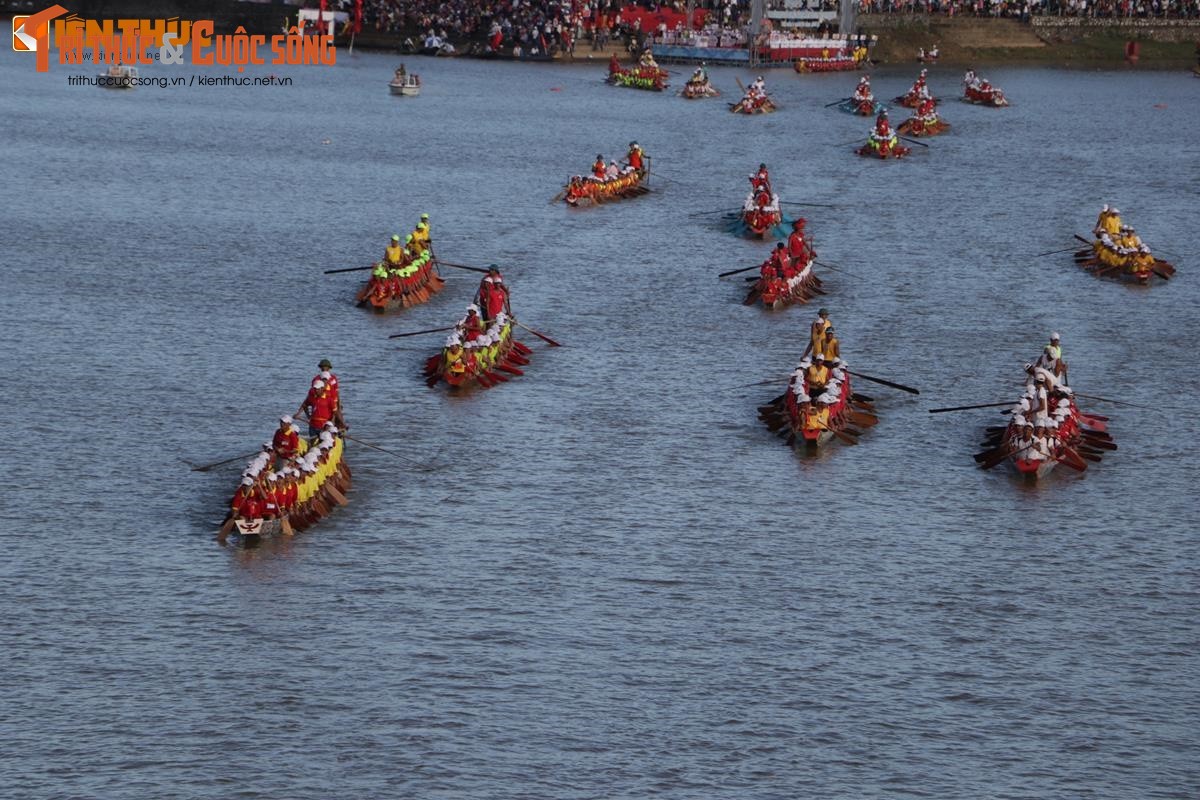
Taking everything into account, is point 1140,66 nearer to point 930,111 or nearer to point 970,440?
point 930,111

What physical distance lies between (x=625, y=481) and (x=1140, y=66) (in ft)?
411

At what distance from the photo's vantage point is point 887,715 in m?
37.7

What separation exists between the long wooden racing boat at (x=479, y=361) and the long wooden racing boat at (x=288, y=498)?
389 inches

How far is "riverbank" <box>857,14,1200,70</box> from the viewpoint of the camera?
525ft

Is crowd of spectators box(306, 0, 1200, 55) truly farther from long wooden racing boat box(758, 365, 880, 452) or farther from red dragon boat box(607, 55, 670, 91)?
long wooden racing boat box(758, 365, 880, 452)

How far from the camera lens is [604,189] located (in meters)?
93.4

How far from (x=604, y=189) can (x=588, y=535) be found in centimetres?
4903

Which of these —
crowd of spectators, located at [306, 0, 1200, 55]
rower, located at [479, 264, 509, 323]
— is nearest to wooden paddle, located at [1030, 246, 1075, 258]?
rower, located at [479, 264, 509, 323]

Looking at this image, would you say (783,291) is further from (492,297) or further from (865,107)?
(865,107)

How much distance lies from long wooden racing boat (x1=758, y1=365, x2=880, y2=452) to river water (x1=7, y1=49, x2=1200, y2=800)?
70cm

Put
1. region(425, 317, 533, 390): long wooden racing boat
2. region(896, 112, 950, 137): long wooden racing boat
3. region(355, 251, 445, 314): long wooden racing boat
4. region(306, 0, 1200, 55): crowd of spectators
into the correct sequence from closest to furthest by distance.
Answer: region(425, 317, 533, 390): long wooden racing boat → region(355, 251, 445, 314): long wooden racing boat → region(896, 112, 950, 137): long wooden racing boat → region(306, 0, 1200, 55): crowd of spectators

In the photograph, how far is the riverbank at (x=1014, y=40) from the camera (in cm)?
15988

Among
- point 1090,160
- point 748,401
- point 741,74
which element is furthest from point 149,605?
point 741,74

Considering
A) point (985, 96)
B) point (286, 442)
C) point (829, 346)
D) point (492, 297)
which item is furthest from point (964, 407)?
point (985, 96)
